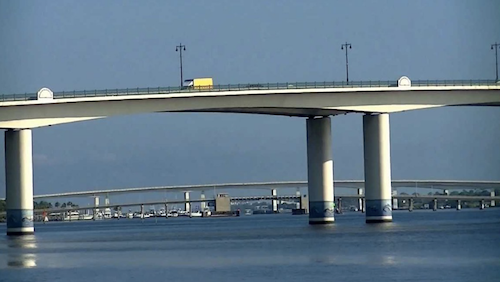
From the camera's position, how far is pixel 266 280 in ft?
200

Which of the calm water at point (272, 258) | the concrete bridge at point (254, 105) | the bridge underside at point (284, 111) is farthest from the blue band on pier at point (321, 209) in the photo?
the calm water at point (272, 258)

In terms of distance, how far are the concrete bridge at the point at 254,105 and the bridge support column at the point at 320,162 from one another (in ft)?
10.1

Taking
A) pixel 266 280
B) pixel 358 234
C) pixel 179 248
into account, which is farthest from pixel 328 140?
pixel 266 280

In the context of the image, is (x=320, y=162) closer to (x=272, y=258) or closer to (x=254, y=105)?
(x=254, y=105)

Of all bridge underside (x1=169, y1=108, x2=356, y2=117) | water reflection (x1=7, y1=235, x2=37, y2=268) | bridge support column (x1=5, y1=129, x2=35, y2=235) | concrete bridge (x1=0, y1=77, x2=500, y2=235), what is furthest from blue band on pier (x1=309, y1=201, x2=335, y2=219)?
water reflection (x1=7, y1=235, x2=37, y2=268)

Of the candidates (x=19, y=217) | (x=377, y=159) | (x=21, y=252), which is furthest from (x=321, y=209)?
(x=21, y=252)

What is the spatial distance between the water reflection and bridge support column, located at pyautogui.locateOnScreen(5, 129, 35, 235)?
254 cm

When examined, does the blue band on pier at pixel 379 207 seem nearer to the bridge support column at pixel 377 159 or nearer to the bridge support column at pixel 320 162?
the bridge support column at pixel 377 159

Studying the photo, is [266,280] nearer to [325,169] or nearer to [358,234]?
[358,234]

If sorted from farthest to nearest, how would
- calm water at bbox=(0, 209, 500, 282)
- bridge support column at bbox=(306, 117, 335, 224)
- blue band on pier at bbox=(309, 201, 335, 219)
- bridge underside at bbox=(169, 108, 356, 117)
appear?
1. blue band on pier at bbox=(309, 201, 335, 219)
2. bridge support column at bbox=(306, 117, 335, 224)
3. bridge underside at bbox=(169, 108, 356, 117)
4. calm water at bbox=(0, 209, 500, 282)

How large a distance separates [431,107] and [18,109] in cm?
3775

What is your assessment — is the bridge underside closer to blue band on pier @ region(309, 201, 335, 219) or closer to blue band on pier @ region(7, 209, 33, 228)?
blue band on pier @ region(309, 201, 335, 219)

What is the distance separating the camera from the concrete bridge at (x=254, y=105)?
115812mm

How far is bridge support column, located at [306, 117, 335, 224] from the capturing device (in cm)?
13225
